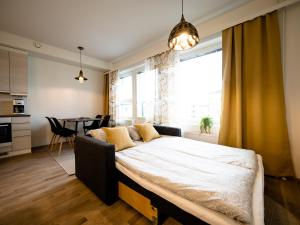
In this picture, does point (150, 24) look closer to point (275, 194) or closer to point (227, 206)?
point (227, 206)

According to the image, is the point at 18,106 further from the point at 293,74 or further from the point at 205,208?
the point at 293,74

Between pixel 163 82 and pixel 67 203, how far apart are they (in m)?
2.89

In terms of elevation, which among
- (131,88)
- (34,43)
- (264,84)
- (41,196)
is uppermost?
(34,43)

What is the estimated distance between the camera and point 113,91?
5023 mm

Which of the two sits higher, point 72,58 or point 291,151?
point 72,58

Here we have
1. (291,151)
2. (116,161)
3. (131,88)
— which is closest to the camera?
(116,161)

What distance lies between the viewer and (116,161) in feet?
5.67

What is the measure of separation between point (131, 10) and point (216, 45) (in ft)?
6.09

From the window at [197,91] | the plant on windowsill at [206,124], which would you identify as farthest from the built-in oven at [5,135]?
the plant on windowsill at [206,124]

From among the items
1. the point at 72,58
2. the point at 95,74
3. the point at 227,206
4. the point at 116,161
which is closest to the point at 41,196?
the point at 116,161

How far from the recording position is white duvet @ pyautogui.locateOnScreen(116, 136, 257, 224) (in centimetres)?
93

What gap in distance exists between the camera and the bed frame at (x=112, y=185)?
1177mm

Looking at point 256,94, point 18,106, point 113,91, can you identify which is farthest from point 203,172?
point 18,106

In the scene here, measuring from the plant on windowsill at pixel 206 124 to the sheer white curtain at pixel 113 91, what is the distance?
3134 millimetres
